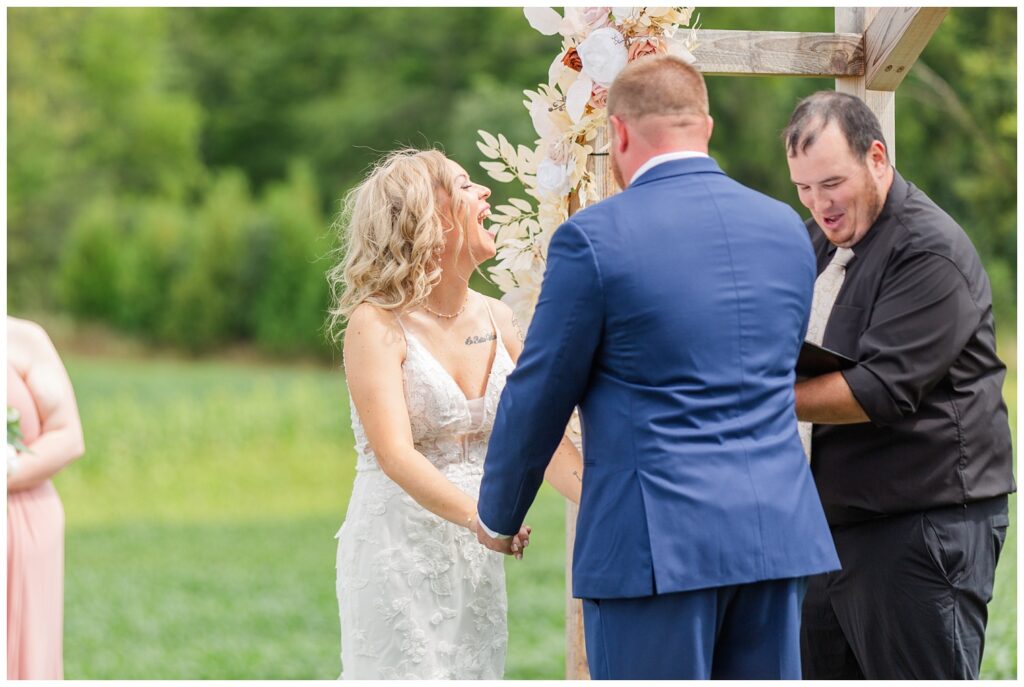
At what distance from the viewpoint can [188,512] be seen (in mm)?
14727

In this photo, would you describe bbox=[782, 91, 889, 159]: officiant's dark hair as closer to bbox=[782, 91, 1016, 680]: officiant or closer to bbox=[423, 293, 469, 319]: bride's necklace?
bbox=[782, 91, 1016, 680]: officiant

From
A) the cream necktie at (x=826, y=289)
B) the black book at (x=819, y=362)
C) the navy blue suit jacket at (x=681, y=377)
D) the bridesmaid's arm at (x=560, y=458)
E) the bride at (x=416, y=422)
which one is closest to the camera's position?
the navy blue suit jacket at (x=681, y=377)

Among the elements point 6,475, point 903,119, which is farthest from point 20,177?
point 6,475

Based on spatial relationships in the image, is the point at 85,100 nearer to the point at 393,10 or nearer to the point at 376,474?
the point at 393,10

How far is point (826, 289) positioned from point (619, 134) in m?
1.24

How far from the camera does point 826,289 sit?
3514 millimetres

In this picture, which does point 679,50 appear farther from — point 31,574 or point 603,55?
point 31,574

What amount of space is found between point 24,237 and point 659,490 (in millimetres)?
21789

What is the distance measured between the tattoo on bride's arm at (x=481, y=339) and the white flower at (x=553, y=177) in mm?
430

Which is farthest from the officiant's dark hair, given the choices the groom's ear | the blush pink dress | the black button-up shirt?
the blush pink dress

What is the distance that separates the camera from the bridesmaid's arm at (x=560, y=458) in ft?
10.7

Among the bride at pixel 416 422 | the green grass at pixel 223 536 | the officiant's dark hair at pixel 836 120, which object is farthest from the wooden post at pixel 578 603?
the green grass at pixel 223 536

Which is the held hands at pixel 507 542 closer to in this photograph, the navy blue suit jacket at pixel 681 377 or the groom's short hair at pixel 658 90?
the navy blue suit jacket at pixel 681 377

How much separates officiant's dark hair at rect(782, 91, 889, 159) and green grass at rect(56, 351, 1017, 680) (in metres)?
3.61
